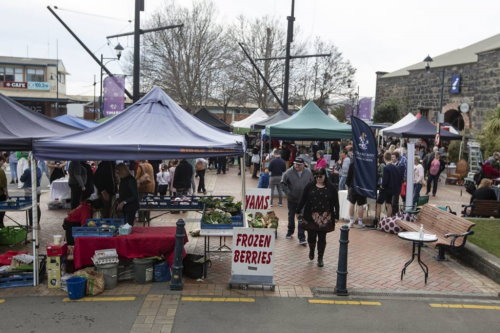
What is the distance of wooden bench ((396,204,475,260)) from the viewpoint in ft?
26.3

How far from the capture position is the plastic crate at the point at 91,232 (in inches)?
275

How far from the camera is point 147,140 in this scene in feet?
23.3

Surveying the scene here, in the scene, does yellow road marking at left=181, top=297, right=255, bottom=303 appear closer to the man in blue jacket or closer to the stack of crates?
the stack of crates

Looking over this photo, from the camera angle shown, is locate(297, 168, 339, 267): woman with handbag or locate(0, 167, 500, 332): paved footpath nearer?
locate(0, 167, 500, 332): paved footpath

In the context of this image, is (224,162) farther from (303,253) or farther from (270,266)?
(270,266)

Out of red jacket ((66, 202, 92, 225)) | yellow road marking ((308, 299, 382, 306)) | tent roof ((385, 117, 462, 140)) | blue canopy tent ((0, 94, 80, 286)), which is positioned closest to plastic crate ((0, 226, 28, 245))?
blue canopy tent ((0, 94, 80, 286))

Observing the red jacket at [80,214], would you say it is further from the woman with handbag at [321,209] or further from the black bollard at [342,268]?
the black bollard at [342,268]

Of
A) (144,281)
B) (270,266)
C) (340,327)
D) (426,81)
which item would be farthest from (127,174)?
(426,81)

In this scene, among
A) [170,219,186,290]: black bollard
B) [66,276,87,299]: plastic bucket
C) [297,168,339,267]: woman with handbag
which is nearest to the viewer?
[66,276,87,299]: plastic bucket

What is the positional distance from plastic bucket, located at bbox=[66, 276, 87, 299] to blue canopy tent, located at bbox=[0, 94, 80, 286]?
809 mm

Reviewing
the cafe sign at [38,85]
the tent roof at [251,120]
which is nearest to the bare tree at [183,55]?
the tent roof at [251,120]

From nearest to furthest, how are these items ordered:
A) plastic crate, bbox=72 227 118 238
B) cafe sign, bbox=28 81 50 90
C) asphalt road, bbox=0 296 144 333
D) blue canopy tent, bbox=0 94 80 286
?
asphalt road, bbox=0 296 144 333 → blue canopy tent, bbox=0 94 80 286 → plastic crate, bbox=72 227 118 238 → cafe sign, bbox=28 81 50 90

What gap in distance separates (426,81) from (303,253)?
2968 centimetres

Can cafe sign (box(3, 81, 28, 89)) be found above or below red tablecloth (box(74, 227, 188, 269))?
above
